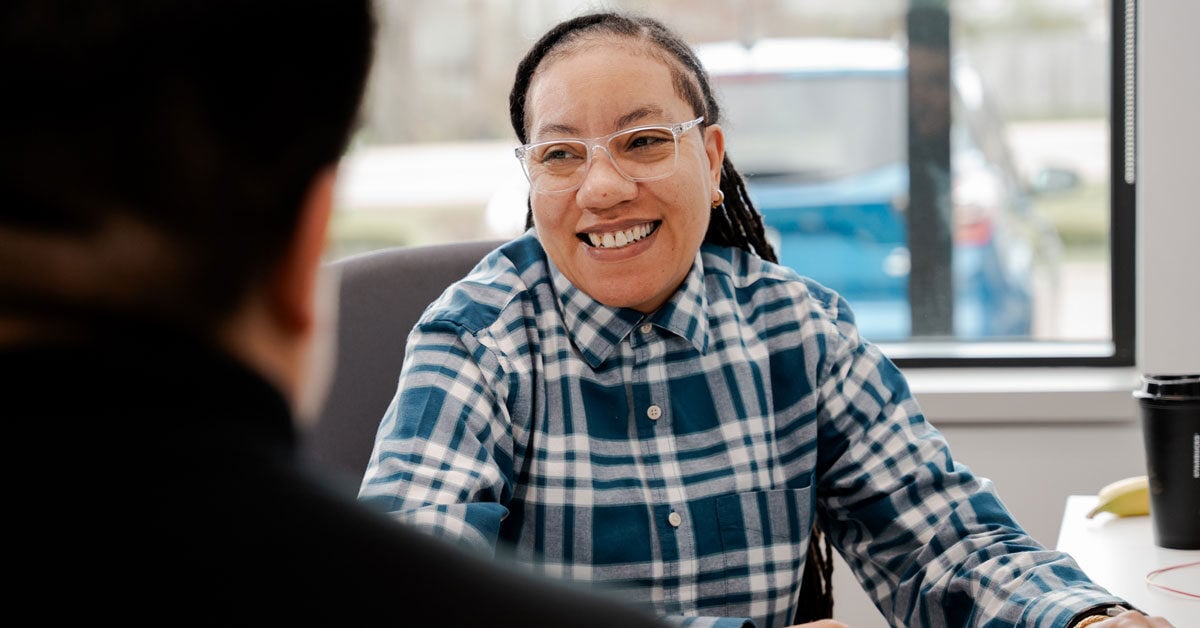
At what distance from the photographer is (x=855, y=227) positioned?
103 inches

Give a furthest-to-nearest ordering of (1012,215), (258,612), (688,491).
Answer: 1. (1012,215)
2. (688,491)
3. (258,612)

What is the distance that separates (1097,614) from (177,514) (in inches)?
38.7

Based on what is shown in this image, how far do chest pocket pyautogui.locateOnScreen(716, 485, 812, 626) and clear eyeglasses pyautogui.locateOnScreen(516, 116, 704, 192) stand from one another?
37 cm

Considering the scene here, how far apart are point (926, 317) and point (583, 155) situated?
4.48ft

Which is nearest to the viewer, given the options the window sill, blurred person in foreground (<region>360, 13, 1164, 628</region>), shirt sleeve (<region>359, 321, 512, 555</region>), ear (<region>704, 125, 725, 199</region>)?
shirt sleeve (<region>359, 321, 512, 555</region>)

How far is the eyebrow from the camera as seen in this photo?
1.44 meters

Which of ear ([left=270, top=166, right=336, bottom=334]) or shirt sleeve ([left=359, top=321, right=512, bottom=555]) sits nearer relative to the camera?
ear ([left=270, top=166, right=336, bottom=334])

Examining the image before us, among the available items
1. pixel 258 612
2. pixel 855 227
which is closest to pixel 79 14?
pixel 258 612

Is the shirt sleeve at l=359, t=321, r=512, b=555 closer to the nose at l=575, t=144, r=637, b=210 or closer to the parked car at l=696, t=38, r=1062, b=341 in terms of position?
the nose at l=575, t=144, r=637, b=210

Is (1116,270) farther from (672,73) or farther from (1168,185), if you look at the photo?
(672,73)

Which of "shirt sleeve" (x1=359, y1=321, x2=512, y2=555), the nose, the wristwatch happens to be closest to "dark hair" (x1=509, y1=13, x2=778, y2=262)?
the nose

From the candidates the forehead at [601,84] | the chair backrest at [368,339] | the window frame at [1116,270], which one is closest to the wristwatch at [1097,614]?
the forehead at [601,84]

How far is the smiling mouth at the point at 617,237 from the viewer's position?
57.1 inches

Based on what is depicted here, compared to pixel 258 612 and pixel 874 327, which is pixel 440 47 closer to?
pixel 874 327
